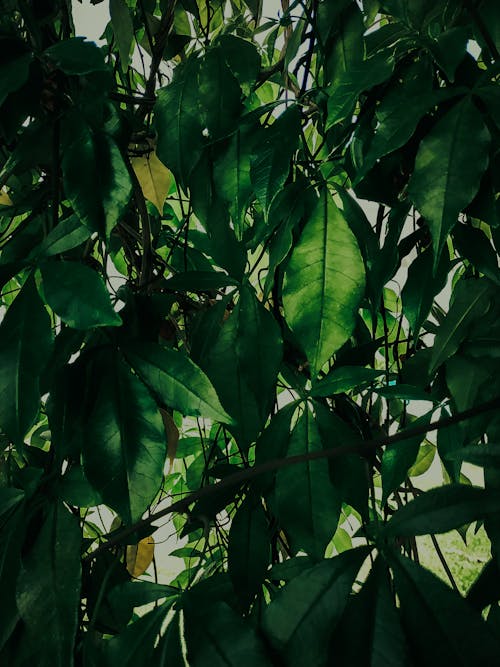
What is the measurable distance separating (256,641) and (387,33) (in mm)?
389

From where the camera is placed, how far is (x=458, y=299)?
44 cm

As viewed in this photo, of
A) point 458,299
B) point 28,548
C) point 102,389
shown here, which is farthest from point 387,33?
point 28,548

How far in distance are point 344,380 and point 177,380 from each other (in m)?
0.11

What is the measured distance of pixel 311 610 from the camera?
30 centimetres

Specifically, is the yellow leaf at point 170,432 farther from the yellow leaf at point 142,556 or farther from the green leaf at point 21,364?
the green leaf at point 21,364

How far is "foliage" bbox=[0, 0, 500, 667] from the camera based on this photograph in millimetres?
309

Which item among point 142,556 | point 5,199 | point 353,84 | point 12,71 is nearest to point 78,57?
point 12,71

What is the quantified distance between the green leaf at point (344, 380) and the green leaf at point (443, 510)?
4.0 inches

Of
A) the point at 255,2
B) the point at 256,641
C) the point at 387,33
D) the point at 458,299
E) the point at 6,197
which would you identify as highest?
the point at 255,2

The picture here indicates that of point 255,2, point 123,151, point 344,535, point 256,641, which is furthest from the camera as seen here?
point 344,535

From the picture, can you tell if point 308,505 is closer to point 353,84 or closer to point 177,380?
point 177,380

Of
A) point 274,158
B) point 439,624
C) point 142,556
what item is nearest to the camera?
point 439,624

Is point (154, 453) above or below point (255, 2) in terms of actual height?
below

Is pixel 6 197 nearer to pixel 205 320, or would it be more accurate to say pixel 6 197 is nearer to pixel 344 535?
pixel 205 320
